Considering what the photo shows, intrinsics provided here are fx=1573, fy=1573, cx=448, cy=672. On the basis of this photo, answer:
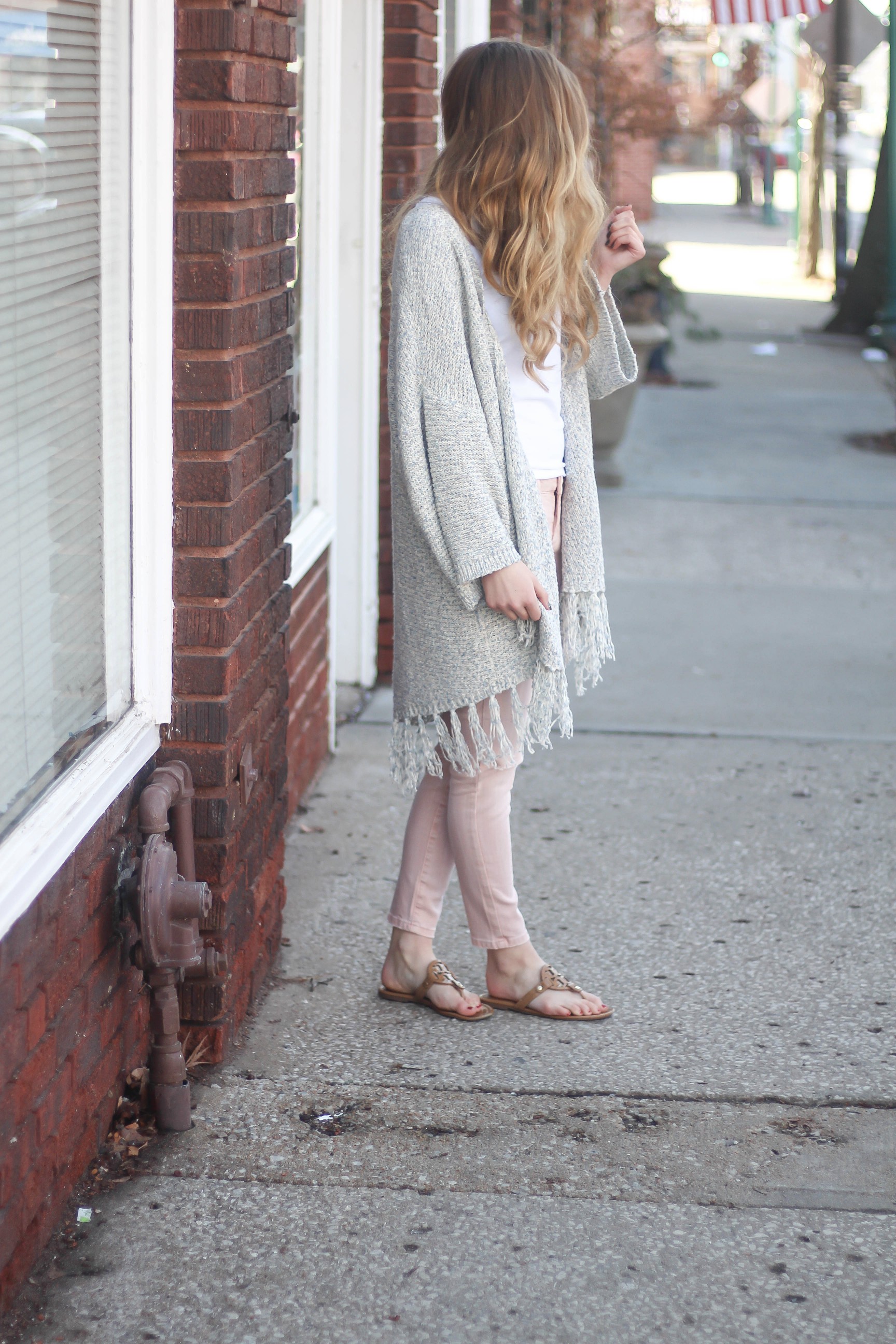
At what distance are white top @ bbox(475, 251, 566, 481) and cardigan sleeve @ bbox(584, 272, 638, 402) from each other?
13 cm

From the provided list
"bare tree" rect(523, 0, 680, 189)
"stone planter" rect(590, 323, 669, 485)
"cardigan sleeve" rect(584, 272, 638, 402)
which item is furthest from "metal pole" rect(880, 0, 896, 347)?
"cardigan sleeve" rect(584, 272, 638, 402)

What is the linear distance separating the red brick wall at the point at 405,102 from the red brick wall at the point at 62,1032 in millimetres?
2393

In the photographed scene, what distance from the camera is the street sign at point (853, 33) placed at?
14117 mm

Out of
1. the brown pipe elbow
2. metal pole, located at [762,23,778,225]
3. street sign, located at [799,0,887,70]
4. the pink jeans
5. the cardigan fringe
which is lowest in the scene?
the pink jeans

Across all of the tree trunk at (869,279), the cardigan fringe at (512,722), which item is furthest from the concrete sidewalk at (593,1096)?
the tree trunk at (869,279)

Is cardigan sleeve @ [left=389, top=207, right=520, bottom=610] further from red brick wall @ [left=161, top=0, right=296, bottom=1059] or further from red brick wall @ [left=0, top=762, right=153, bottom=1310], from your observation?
red brick wall @ [left=0, top=762, right=153, bottom=1310]

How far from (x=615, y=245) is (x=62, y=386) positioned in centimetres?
119

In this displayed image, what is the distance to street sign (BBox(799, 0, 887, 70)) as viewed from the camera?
14117 millimetres

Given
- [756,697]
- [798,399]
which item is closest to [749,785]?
[756,697]

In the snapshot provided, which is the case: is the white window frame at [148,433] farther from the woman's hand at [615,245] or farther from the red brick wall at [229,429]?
the woman's hand at [615,245]

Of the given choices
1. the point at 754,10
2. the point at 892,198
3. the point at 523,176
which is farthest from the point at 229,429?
the point at 754,10

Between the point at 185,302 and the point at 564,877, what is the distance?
1952 millimetres

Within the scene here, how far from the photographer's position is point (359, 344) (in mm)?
5105

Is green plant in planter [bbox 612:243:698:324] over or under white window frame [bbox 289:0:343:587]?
over
